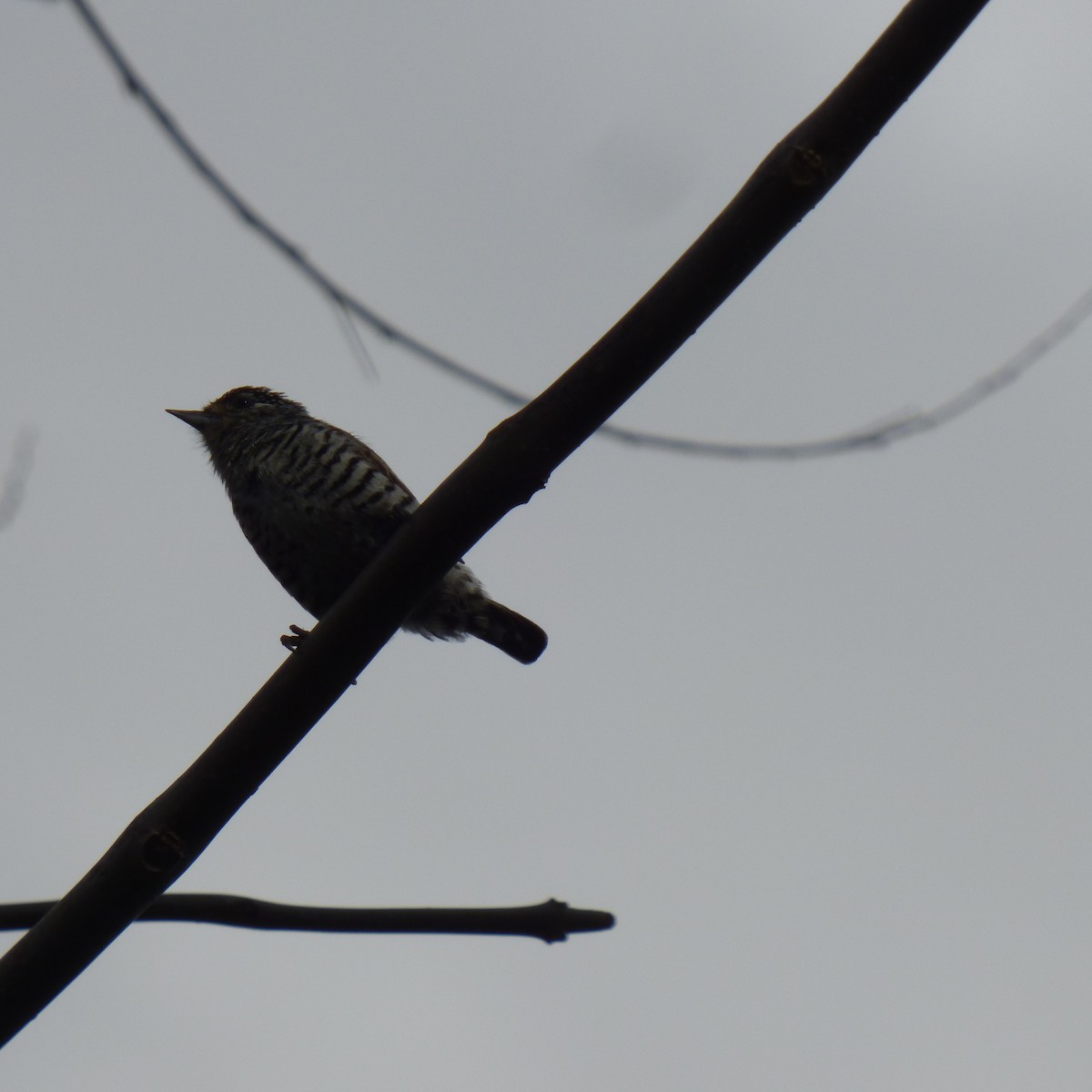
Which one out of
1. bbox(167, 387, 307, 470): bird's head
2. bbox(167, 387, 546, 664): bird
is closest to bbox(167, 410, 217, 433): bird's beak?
bbox(167, 387, 307, 470): bird's head

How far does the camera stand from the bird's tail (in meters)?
5.30

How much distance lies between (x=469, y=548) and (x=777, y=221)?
776mm

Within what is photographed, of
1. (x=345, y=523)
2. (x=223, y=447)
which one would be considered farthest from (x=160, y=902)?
(x=223, y=447)

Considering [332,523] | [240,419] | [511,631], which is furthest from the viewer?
[240,419]

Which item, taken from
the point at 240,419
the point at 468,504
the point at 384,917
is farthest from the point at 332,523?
the point at 384,917

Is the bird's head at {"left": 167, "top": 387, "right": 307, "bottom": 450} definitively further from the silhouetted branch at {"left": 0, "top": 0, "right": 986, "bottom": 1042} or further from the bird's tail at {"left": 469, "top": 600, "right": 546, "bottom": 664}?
the silhouetted branch at {"left": 0, "top": 0, "right": 986, "bottom": 1042}

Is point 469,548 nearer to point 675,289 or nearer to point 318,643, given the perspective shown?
point 318,643

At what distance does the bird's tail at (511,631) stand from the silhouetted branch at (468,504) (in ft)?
9.48

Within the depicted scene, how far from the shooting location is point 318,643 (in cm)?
234

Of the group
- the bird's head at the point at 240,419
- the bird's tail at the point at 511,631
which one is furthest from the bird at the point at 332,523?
the bird's head at the point at 240,419

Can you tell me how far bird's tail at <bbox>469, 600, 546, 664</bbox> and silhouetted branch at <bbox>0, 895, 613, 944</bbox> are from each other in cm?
298

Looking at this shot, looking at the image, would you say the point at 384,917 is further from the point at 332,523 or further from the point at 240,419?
the point at 240,419

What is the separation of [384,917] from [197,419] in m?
4.70

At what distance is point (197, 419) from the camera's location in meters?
6.51
